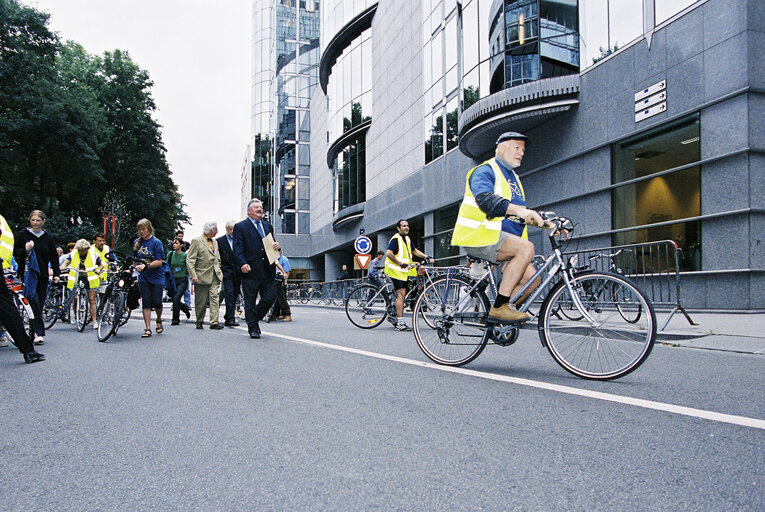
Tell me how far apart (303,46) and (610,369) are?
6351 cm

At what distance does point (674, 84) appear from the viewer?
40.4 ft

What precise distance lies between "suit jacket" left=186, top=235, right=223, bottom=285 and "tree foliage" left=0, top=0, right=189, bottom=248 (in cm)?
2075

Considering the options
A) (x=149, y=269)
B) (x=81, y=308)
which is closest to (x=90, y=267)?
(x=81, y=308)

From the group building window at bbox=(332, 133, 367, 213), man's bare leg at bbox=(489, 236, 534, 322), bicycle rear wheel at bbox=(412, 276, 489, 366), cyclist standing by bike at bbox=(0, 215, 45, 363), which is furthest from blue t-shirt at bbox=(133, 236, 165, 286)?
building window at bbox=(332, 133, 367, 213)

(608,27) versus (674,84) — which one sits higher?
(608,27)

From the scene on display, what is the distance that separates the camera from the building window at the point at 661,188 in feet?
39.2

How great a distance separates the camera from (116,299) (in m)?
8.27

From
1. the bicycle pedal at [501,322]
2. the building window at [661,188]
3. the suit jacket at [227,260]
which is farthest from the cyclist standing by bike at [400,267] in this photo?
the building window at [661,188]

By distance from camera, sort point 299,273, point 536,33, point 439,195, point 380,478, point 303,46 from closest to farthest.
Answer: point 380,478
point 536,33
point 439,195
point 299,273
point 303,46

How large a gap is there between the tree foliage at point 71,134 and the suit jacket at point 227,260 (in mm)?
20232

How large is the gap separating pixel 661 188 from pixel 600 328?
33.8ft

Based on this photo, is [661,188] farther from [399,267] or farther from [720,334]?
[399,267]

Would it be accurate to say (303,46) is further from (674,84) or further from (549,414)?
(549,414)

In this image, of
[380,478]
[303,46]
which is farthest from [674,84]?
[303,46]
